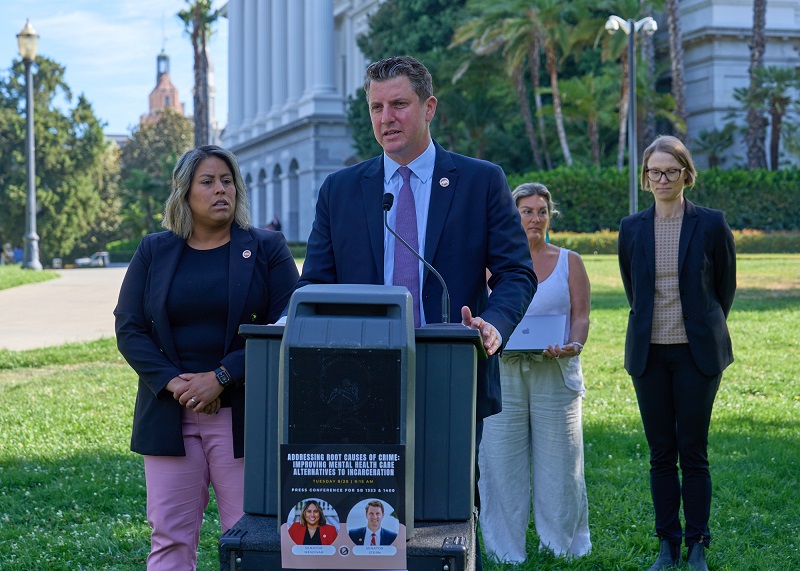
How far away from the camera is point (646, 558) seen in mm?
5855

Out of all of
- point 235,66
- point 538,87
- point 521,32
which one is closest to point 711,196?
point 538,87

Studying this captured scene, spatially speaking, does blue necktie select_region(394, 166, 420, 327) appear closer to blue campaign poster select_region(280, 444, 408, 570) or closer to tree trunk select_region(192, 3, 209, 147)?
blue campaign poster select_region(280, 444, 408, 570)

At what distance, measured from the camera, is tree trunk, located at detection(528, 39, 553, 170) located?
1537 inches

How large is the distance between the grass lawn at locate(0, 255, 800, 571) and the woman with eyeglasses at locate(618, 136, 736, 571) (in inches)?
16.0

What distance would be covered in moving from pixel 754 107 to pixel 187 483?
113 feet

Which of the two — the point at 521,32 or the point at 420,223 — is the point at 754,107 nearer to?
the point at 521,32

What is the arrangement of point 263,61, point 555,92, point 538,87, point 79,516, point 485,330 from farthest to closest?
point 263,61 < point 538,87 < point 555,92 < point 79,516 < point 485,330

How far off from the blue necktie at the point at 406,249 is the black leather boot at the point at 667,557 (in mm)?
2683

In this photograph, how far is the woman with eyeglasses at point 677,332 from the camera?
5.41 meters

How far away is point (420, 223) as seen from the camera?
358cm

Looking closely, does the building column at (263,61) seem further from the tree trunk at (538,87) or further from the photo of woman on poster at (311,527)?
the photo of woman on poster at (311,527)

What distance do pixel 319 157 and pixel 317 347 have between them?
57.2 m

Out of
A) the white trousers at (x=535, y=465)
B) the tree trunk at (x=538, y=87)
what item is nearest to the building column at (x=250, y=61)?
the tree trunk at (x=538, y=87)

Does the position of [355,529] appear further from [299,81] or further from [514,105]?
[299,81]
